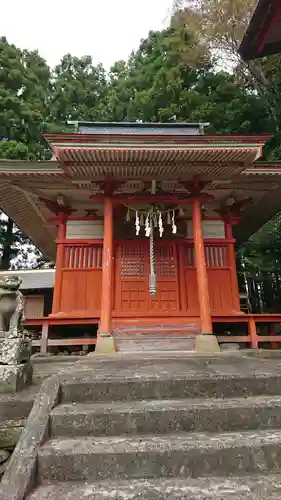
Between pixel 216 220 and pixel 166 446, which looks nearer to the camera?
pixel 166 446

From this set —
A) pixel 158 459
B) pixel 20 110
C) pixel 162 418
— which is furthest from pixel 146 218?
pixel 20 110

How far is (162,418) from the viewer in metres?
3.05

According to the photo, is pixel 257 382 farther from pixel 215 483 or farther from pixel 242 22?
pixel 242 22

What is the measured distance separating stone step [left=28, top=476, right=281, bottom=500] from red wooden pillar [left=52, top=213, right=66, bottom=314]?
649 cm

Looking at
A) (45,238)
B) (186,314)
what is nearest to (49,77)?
(45,238)

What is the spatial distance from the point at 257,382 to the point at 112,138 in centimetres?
586

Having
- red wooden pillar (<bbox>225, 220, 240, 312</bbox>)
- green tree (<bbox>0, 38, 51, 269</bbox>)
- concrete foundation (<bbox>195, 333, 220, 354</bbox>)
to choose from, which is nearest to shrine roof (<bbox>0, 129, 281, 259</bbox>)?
red wooden pillar (<bbox>225, 220, 240, 312</bbox>)

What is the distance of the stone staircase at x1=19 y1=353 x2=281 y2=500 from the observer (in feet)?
7.89

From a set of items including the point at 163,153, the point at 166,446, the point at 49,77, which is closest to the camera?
the point at 166,446

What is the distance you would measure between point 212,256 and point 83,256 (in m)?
3.77

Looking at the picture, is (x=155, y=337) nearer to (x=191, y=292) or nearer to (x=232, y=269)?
(x=191, y=292)

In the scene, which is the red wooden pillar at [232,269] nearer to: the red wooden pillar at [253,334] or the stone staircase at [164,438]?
the red wooden pillar at [253,334]

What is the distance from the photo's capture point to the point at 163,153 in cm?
732

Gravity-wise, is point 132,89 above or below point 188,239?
above
